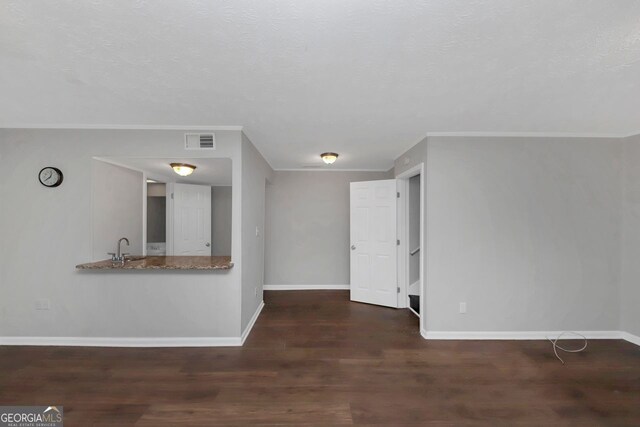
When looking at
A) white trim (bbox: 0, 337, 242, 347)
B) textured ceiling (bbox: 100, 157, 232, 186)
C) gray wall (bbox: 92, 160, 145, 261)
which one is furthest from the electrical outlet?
textured ceiling (bbox: 100, 157, 232, 186)

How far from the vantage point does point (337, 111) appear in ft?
8.18

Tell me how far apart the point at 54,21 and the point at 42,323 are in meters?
3.18

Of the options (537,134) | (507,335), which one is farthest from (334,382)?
(537,134)

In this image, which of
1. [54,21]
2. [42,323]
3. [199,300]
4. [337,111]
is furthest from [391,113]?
[42,323]

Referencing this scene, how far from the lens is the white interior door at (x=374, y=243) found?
425 centimetres

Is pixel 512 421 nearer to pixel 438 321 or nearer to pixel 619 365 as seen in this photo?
pixel 438 321

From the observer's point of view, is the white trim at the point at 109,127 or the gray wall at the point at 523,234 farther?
the gray wall at the point at 523,234

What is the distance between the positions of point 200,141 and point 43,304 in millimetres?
2503

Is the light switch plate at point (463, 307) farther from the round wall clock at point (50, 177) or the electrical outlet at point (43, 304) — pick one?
the round wall clock at point (50, 177)

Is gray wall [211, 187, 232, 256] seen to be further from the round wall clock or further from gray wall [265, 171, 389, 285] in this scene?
the round wall clock

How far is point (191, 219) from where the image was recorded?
486cm

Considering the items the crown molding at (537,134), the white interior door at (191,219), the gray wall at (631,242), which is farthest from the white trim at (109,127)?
the gray wall at (631,242)

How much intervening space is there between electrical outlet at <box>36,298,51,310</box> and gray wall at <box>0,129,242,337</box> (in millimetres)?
47

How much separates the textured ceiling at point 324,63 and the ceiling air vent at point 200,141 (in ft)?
0.79
